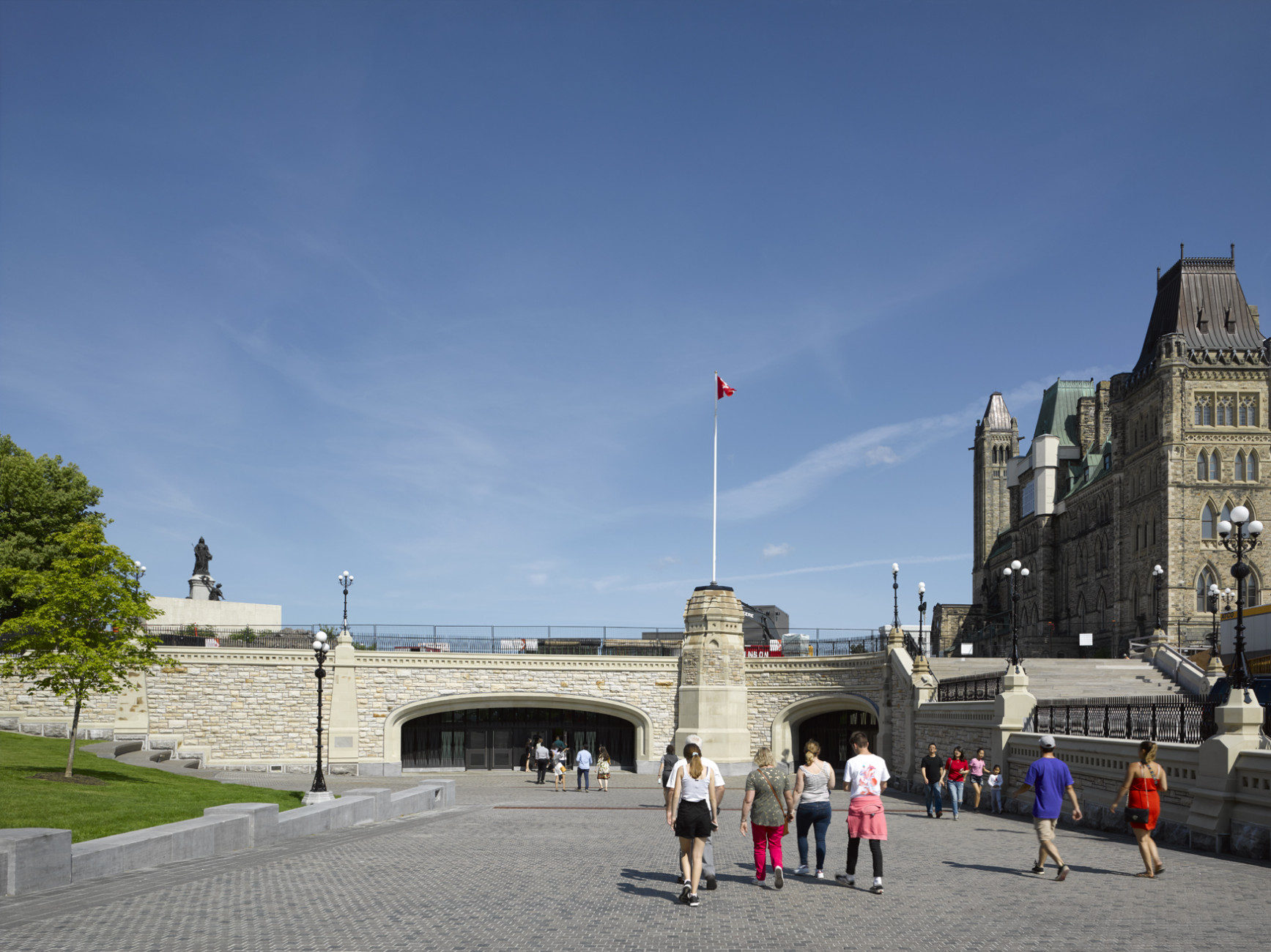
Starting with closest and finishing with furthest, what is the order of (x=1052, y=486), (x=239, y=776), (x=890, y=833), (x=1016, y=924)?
(x=1016, y=924) < (x=890, y=833) < (x=239, y=776) < (x=1052, y=486)

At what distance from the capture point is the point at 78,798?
1872cm

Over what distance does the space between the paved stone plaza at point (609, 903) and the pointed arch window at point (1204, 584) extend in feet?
148

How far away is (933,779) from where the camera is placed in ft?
70.3

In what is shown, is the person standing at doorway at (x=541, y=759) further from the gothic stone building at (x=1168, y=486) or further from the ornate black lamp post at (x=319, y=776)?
the gothic stone building at (x=1168, y=486)

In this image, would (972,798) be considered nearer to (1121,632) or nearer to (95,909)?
(95,909)

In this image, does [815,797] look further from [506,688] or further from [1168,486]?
[1168,486]

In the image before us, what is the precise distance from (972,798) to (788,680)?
19.9 m

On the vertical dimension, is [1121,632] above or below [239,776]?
above

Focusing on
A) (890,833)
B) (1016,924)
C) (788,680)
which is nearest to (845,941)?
(1016,924)

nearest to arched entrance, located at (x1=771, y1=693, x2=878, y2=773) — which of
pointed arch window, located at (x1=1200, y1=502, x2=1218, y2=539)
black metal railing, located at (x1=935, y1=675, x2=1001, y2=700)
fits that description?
black metal railing, located at (x1=935, y1=675, x2=1001, y2=700)

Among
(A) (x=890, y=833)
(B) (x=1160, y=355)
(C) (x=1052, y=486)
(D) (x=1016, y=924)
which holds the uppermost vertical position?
(B) (x=1160, y=355)

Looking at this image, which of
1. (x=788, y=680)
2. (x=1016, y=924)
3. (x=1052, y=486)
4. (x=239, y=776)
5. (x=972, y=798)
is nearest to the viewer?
(x=1016, y=924)

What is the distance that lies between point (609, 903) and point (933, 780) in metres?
13.1

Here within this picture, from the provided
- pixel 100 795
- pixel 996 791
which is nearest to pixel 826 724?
pixel 996 791
